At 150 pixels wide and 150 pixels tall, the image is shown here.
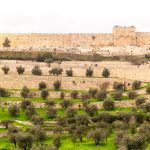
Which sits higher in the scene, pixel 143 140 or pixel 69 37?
pixel 69 37

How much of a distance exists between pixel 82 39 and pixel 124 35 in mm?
5247

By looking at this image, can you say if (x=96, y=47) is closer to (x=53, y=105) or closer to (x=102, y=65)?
(x=102, y=65)

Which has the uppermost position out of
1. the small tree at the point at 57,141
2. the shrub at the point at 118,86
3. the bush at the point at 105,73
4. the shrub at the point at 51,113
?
the bush at the point at 105,73

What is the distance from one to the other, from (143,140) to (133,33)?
40.4 m

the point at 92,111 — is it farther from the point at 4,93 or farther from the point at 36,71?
the point at 36,71

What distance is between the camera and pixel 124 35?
78.1 metres

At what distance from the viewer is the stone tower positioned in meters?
77.7

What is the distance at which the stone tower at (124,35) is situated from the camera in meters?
77.7

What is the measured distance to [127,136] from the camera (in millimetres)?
Answer: 39281

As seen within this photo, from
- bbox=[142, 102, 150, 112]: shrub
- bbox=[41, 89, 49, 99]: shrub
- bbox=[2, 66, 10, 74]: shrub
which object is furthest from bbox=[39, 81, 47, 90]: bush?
bbox=[142, 102, 150, 112]: shrub

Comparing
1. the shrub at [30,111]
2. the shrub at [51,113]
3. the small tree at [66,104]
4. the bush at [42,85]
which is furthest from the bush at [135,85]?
the shrub at [30,111]

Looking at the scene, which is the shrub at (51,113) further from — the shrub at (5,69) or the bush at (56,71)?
the shrub at (5,69)

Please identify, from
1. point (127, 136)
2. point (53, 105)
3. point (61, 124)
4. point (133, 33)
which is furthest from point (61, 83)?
point (133, 33)

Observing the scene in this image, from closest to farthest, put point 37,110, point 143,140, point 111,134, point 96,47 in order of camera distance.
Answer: point 143,140, point 111,134, point 37,110, point 96,47
